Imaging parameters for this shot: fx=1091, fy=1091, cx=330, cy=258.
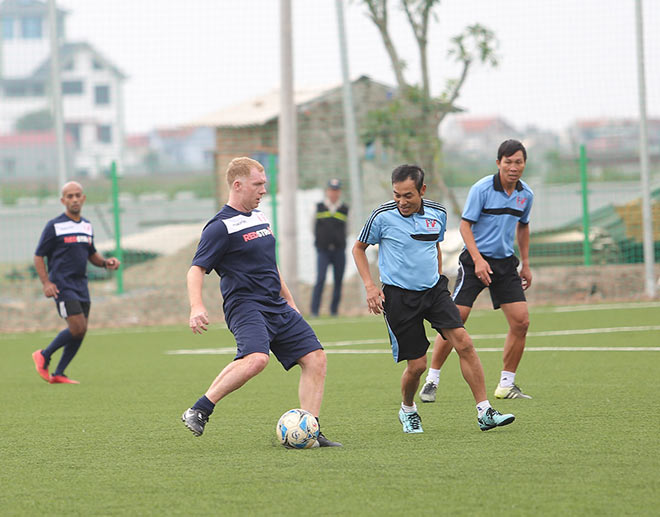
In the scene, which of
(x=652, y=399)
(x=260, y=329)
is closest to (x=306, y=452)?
(x=260, y=329)

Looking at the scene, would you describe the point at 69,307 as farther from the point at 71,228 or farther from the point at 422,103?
the point at 422,103

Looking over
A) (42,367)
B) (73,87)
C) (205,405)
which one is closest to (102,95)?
(73,87)

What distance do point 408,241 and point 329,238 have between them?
983cm

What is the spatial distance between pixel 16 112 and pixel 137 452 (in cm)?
1430

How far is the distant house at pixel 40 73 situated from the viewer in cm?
1936

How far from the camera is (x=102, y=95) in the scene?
23641 mm

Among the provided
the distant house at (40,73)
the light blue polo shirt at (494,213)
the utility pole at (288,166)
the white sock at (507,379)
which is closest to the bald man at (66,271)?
the light blue polo shirt at (494,213)

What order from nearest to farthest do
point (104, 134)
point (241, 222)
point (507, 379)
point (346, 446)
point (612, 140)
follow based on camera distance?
point (346, 446) < point (241, 222) < point (507, 379) < point (612, 140) < point (104, 134)

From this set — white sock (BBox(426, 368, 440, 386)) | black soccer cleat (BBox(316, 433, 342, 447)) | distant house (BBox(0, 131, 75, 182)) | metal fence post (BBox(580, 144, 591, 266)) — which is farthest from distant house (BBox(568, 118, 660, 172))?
black soccer cleat (BBox(316, 433, 342, 447))

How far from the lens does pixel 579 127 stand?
1889 centimetres

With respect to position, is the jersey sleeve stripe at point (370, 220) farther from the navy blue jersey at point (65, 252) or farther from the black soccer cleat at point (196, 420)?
the navy blue jersey at point (65, 252)

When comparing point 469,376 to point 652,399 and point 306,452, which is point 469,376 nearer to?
point 306,452

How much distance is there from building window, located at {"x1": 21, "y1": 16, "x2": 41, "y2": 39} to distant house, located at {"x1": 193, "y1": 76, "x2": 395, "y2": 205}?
418 cm

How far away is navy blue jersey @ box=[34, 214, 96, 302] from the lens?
1074 cm
